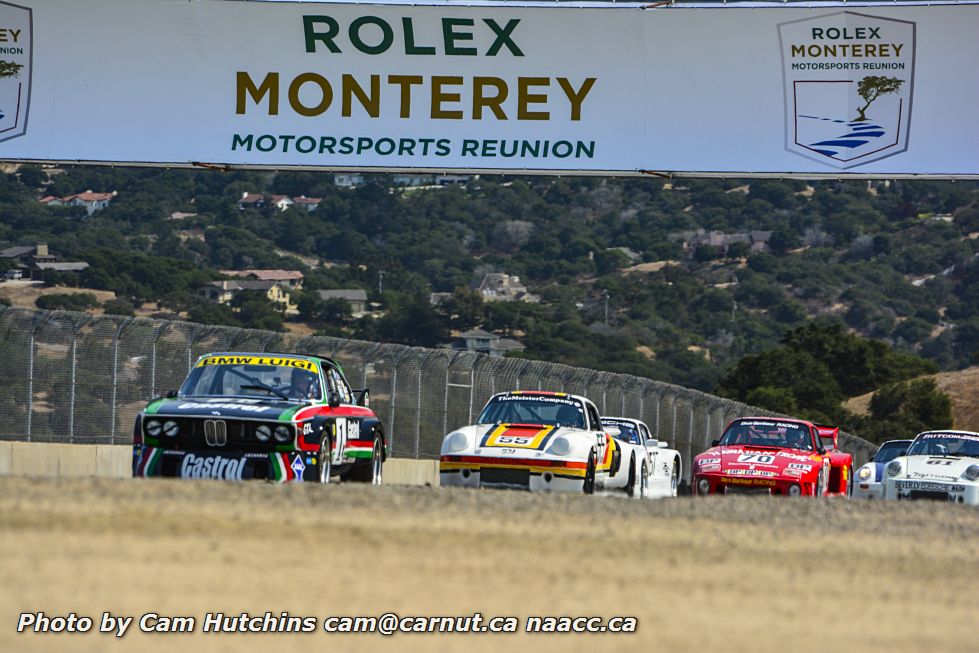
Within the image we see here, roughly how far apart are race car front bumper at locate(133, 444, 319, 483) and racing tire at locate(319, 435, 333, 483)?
0.35m

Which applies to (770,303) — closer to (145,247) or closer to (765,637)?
(145,247)

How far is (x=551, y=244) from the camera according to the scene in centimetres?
10194

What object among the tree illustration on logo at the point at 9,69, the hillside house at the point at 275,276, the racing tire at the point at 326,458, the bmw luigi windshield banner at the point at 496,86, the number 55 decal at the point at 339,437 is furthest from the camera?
the hillside house at the point at 275,276

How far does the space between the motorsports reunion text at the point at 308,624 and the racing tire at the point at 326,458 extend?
258 inches

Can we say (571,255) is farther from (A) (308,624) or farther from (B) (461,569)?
(A) (308,624)

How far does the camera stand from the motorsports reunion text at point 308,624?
298 inches

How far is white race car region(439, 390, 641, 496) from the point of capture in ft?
52.4

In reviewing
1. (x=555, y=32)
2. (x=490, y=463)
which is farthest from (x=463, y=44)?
(x=490, y=463)

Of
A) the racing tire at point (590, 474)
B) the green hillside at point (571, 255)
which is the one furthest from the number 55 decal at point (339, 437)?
the green hillside at point (571, 255)

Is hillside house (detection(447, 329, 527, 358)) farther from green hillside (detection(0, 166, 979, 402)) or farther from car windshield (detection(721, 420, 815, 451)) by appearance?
car windshield (detection(721, 420, 815, 451))

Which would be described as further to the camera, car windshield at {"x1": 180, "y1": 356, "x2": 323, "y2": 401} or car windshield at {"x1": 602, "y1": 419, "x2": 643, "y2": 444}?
car windshield at {"x1": 602, "y1": 419, "x2": 643, "y2": 444}

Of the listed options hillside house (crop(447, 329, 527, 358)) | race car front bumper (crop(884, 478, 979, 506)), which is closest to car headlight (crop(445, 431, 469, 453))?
race car front bumper (crop(884, 478, 979, 506))

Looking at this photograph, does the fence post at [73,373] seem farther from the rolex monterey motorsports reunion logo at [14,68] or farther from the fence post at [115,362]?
the rolex monterey motorsports reunion logo at [14,68]

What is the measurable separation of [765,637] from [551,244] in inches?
3713
